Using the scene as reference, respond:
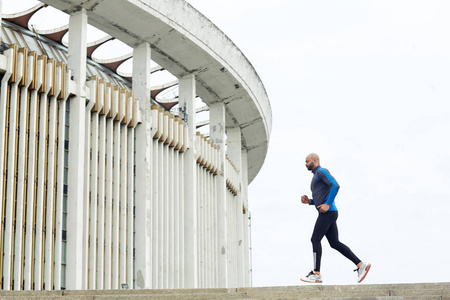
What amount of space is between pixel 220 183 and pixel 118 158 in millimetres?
7031

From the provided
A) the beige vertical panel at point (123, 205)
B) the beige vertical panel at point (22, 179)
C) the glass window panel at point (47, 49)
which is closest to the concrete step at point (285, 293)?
the beige vertical panel at point (22, 179)

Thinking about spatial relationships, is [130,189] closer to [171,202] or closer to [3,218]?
[171,202]

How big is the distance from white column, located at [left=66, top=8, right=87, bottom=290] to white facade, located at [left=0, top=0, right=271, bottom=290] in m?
0.03

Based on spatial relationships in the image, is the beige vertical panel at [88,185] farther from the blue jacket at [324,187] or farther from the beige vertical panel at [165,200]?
the blue jacket at [324,187]

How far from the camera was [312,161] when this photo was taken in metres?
13.5

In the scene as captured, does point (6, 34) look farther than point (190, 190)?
No

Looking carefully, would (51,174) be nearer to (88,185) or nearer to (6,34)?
(88,185)

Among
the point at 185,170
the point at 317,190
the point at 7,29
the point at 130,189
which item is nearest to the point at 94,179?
the point at 130,189

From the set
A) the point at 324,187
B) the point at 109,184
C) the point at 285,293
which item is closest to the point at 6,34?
the point at 109,184

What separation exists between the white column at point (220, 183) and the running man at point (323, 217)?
49.8 feet

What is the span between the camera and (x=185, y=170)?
25922mm

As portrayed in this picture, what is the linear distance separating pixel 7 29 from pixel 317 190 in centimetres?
1504

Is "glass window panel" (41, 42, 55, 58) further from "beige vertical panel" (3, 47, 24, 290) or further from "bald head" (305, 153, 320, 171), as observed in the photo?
"bald head" (305, 153, 320, 171)

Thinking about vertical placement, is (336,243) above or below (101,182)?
below
